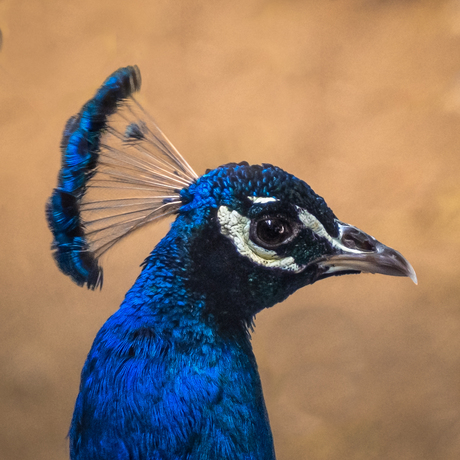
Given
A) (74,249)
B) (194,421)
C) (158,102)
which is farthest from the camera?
(158,102)

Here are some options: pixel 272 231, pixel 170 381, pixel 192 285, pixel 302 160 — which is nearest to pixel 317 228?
pixel 272 231

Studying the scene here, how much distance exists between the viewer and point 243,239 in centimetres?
74

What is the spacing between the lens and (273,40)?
5.25 ft

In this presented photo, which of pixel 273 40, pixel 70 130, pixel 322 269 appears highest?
pixel 273 40

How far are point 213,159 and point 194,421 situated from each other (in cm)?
103

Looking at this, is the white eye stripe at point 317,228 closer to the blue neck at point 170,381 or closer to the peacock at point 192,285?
the peacock at point 192,285

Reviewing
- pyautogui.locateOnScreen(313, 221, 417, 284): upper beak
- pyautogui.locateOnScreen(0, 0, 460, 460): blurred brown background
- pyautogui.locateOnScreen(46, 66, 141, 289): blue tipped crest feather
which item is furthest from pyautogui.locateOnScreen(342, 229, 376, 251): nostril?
pyautogui.locateOnScreen(0, 0, 460, 460): blurred brown background

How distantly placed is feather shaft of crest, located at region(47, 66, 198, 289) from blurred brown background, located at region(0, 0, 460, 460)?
71cm

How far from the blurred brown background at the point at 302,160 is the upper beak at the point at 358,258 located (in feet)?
2.81

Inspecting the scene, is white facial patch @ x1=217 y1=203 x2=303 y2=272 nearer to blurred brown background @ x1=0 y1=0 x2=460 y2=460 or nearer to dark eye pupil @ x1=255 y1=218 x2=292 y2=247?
dark eye pupil @ x1=255 y1=218 x2=292 y2=247

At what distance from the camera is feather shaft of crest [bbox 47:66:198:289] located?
771mm

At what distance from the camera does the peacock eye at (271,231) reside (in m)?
0.73

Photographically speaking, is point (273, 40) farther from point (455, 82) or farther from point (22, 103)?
point (22, 103)

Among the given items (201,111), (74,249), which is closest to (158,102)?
(201,111)
